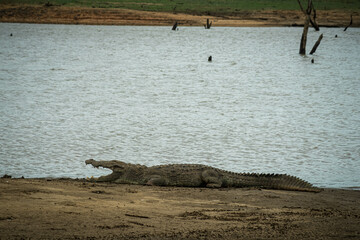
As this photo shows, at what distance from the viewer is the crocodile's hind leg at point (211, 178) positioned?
27.0ft

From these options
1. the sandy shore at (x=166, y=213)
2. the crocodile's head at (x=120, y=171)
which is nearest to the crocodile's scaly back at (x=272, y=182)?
the sandy shore at (x=166, y=213)

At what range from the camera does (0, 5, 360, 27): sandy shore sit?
55.4 m

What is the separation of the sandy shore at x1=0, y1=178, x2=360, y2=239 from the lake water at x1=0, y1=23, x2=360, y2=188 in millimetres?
1710

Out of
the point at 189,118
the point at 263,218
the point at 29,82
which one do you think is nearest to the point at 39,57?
the point at 29,82

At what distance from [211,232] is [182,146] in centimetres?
617

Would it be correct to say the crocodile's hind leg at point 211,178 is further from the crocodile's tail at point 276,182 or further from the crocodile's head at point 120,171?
the crocodile's head at point 120,171

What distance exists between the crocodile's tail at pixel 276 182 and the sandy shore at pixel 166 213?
21 centimetres

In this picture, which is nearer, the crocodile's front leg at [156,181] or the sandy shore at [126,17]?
the crocodile's front leg at [156,181]

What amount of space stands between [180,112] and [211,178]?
25.9 feet

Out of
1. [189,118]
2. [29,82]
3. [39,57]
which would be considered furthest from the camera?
[39,57]

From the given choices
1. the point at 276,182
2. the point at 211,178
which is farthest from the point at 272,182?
the point at 211,178

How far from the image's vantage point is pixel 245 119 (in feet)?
49.5

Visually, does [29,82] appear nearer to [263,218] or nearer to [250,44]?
[263,218]

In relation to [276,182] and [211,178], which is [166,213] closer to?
[211,178]
